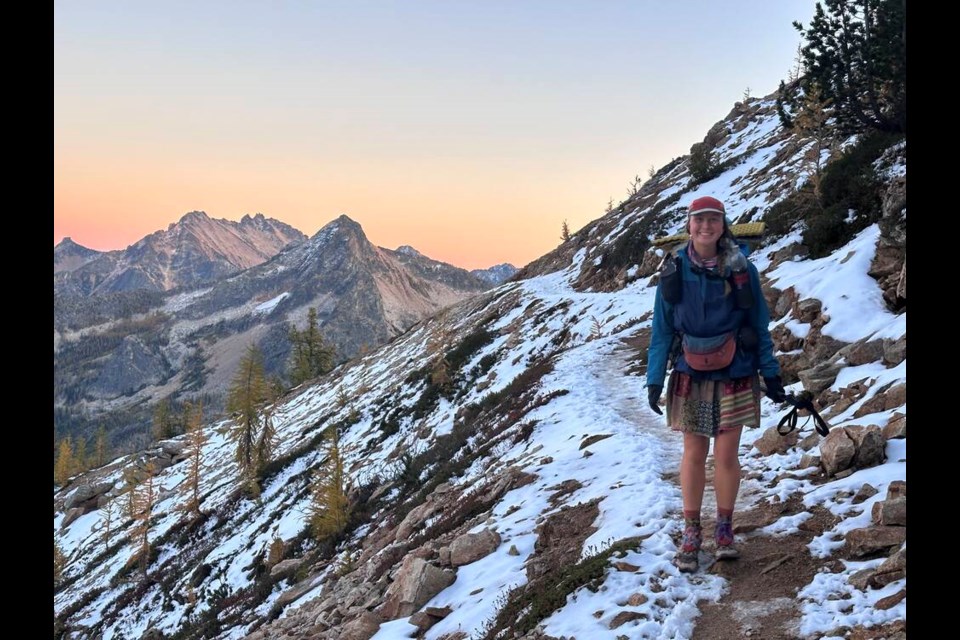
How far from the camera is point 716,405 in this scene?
4.93m

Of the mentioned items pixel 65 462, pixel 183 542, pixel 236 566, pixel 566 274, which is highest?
pixel 566 274

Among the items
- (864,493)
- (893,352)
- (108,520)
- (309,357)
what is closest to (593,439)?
(893,352)

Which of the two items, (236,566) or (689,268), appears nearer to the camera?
(689,268)

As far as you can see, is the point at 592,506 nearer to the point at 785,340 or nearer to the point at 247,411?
the point at 785,340

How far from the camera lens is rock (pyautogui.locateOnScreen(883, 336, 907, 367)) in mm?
7863

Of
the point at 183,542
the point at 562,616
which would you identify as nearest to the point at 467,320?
the point at 183,542

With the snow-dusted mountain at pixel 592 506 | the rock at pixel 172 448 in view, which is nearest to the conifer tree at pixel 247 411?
the snow-dusted mountain at pixel 592 506

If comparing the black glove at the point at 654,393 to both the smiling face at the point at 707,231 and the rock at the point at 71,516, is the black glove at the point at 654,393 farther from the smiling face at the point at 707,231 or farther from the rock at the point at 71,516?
the rock at the point at 71,516

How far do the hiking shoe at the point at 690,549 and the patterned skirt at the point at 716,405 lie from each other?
0.91 m

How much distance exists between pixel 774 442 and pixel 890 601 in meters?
4.06

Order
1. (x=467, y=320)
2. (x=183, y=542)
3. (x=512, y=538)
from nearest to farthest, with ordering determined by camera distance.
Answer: (x=512, y=538) → (x=183, y=542) → (x=467, y=320)

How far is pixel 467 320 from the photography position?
4700 centimetres

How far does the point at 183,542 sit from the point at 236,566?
1379cm
